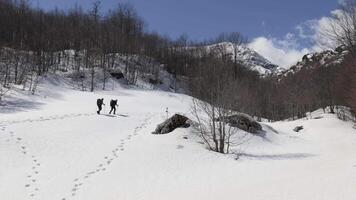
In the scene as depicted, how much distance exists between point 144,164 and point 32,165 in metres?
5.58

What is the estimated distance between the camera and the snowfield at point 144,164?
54.9 feet

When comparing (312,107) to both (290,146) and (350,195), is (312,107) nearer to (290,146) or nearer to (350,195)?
(290,146)

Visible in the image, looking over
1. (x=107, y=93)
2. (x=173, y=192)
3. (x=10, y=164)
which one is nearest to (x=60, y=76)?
(x=107, y=93)

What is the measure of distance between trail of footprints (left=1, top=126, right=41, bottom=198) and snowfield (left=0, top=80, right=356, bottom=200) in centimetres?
4

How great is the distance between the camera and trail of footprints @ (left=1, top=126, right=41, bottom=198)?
17.4 metres

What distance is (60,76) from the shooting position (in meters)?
73.5

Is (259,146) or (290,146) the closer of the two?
(259,146)

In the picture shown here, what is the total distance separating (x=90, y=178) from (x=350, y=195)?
10875 mm

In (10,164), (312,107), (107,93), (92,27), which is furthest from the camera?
(92,27)

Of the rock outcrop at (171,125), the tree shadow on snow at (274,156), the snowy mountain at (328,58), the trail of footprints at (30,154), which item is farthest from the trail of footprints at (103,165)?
the snowy mountain at (328,58)

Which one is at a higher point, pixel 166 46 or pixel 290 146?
pixel 166 46

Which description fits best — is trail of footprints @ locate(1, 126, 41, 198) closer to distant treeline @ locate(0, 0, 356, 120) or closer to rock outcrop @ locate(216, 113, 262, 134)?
rock outcrop @ locate(216, 113, 262, 134)

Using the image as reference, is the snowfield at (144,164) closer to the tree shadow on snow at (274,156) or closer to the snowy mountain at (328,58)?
the tree shadow on snow at (274,156)

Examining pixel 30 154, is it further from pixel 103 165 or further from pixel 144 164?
pixel 144 164
